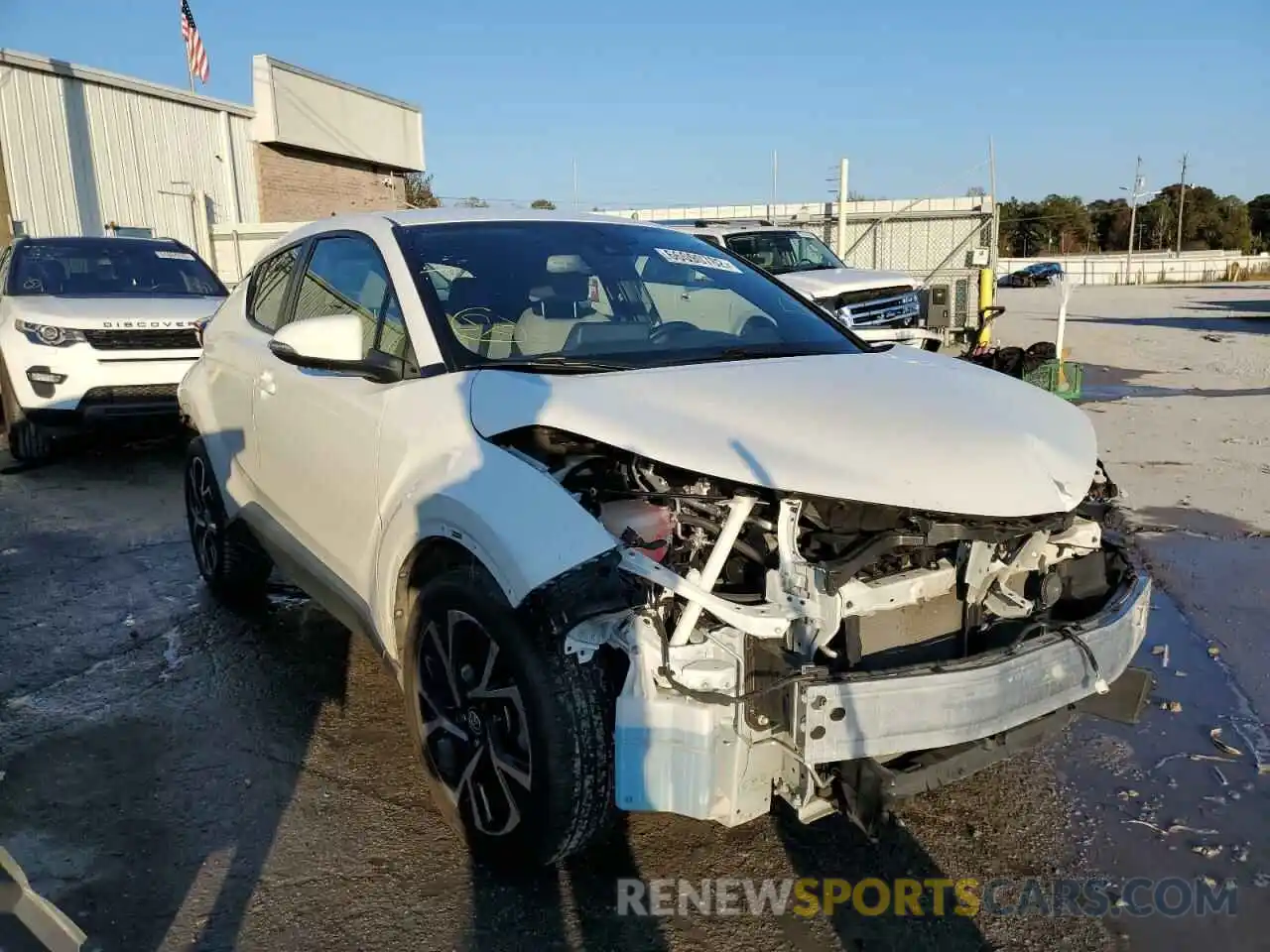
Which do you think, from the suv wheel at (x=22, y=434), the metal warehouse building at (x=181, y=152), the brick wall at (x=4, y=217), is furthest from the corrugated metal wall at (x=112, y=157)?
the suv wheel at (x=22, y=434)

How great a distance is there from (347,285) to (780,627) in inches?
89.9

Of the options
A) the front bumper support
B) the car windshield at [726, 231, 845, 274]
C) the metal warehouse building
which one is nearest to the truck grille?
the car windshield at [726, 231, 845, 274]

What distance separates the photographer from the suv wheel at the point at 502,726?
252cm

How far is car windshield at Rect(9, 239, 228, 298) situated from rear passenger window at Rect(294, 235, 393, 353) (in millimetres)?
5488

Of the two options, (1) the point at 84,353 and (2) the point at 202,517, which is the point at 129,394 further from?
(2) the point at 202,517

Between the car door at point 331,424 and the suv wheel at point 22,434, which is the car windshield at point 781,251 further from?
the car door at point 331,424

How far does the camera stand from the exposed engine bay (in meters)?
2.37

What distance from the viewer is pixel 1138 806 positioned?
3.30 m

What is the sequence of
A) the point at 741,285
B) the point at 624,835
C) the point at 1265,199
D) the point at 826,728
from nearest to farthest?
the point at 826,728 < the point at 624,835 < the point at 741,285 < the point at 1265,199

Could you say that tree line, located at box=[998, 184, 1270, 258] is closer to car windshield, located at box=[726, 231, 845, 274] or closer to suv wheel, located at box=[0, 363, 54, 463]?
car windshield, located at box=[726, 231, 845, 274]

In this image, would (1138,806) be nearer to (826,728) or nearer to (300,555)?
(826,728)

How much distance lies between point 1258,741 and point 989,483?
2.06 metres

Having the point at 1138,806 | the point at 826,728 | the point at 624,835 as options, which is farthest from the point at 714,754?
the point at 1138,806

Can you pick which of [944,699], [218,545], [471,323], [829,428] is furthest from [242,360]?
[944,699]
